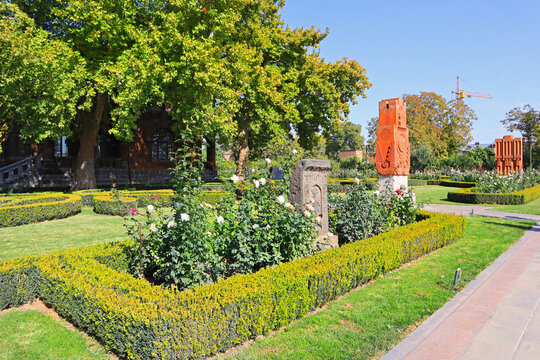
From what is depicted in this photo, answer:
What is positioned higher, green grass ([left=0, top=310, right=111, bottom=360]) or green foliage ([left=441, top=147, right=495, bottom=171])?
green foliage ([left=441, top=147, right=495, bottom=171])

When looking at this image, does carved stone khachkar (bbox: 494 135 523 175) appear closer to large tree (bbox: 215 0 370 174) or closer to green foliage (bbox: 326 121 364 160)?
large tree (bbox: 215 0 370 174)

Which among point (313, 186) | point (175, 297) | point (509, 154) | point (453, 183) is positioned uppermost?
point (509, 154)

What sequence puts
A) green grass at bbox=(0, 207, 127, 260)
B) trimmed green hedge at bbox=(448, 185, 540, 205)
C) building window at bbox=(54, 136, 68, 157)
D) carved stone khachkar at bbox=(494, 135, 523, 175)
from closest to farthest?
1. green grass at bbox=(0, 207, 127, 260)
2. trimmed green hedge at bbox=(448, 185, 540, 205)
3. building window at bbox=(54, 136, 68, 157)
4. carved stone khachkar at bbox=(494, 135, 523, 175)

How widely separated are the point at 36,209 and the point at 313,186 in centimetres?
1019

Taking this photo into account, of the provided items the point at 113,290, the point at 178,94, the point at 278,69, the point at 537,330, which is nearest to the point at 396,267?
the point at 537,330

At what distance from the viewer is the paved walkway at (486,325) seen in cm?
366

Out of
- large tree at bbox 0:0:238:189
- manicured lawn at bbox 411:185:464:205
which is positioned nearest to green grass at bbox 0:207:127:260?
large tree at bbox 0:0:238:189

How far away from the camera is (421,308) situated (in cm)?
482

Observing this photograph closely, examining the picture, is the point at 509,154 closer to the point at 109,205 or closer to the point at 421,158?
the point at 421,158

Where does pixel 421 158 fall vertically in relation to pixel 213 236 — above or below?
above

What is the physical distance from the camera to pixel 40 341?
390 centimetres

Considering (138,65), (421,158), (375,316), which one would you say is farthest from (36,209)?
(421,158)

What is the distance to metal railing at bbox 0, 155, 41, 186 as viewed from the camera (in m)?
20.8

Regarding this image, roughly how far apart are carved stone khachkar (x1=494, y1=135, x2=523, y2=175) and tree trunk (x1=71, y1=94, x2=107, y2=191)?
32576 mm
